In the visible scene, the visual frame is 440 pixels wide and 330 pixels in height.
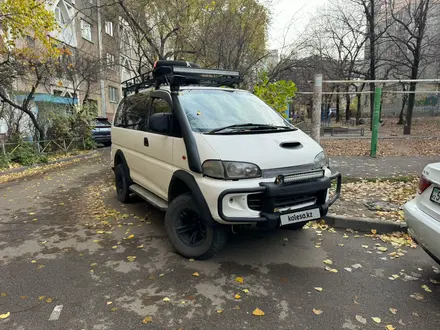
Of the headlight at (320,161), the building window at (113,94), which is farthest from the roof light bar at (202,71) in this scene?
the building window at (113,94)

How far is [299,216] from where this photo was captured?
3375 mm

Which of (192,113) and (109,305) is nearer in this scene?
(109,305)

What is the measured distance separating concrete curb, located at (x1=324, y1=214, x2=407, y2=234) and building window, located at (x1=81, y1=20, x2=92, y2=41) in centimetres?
2296

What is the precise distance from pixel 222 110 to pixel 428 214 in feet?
8.21

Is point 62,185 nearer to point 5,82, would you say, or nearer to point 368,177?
point 5,82

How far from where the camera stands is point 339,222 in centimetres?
463

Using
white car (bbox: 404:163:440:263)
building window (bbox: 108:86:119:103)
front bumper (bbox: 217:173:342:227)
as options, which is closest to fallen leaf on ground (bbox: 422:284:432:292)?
white car (bbox: 404:163:440:263)

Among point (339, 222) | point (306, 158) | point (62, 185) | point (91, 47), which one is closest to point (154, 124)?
point (306, 158)

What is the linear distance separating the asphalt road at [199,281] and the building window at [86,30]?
829 inches

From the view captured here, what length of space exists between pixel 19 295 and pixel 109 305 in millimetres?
932

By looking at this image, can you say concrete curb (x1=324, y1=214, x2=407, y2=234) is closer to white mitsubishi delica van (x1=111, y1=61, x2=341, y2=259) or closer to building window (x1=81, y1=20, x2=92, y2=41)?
white mitsubishi delica van (x1=111, y1=61, x2=341, y2=259)

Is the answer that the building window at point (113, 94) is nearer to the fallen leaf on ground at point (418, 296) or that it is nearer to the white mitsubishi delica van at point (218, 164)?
the white mitsubishi delica van at point (218, 164)

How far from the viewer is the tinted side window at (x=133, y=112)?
486cm

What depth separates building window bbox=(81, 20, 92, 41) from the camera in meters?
22.2
